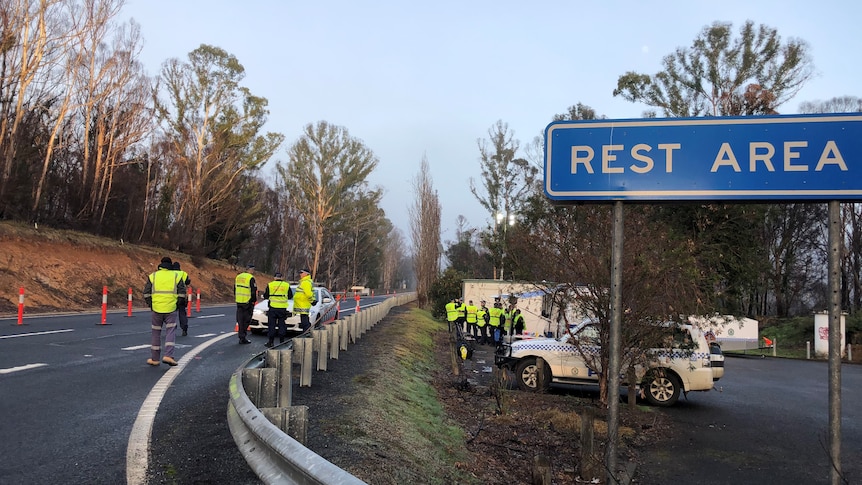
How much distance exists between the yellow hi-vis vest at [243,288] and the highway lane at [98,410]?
1.17 meters

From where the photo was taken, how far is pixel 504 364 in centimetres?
1252

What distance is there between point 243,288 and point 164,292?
11.2 feet

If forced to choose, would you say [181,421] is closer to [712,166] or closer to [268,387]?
[268,387]

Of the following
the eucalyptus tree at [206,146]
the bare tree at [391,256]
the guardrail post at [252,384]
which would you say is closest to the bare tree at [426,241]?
the eucalyptus tree at [206,146]

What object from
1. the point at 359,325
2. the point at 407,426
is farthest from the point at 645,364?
the point at 359,325

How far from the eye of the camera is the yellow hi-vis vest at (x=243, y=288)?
508 inches

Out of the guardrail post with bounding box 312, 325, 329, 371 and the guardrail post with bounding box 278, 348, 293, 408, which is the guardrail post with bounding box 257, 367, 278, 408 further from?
the guardrail post with bounding box 312, 325, 329, 371

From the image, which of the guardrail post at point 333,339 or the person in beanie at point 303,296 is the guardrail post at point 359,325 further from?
the guardrail post at point 333,339

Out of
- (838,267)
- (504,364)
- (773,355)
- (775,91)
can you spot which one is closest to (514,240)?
(504,364)

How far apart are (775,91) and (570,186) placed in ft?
105

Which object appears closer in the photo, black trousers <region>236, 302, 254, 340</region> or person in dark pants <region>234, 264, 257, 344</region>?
person in dark pants <region>234, 264, 257, 344</region>

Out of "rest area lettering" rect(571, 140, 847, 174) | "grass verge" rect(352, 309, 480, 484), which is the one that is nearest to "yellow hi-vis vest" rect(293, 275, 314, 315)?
"grass verge" rect(352, 309, 480, 484)

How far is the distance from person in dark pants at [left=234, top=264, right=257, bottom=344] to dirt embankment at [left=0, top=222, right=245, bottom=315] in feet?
37.0

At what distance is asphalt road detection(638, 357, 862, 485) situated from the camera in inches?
291
